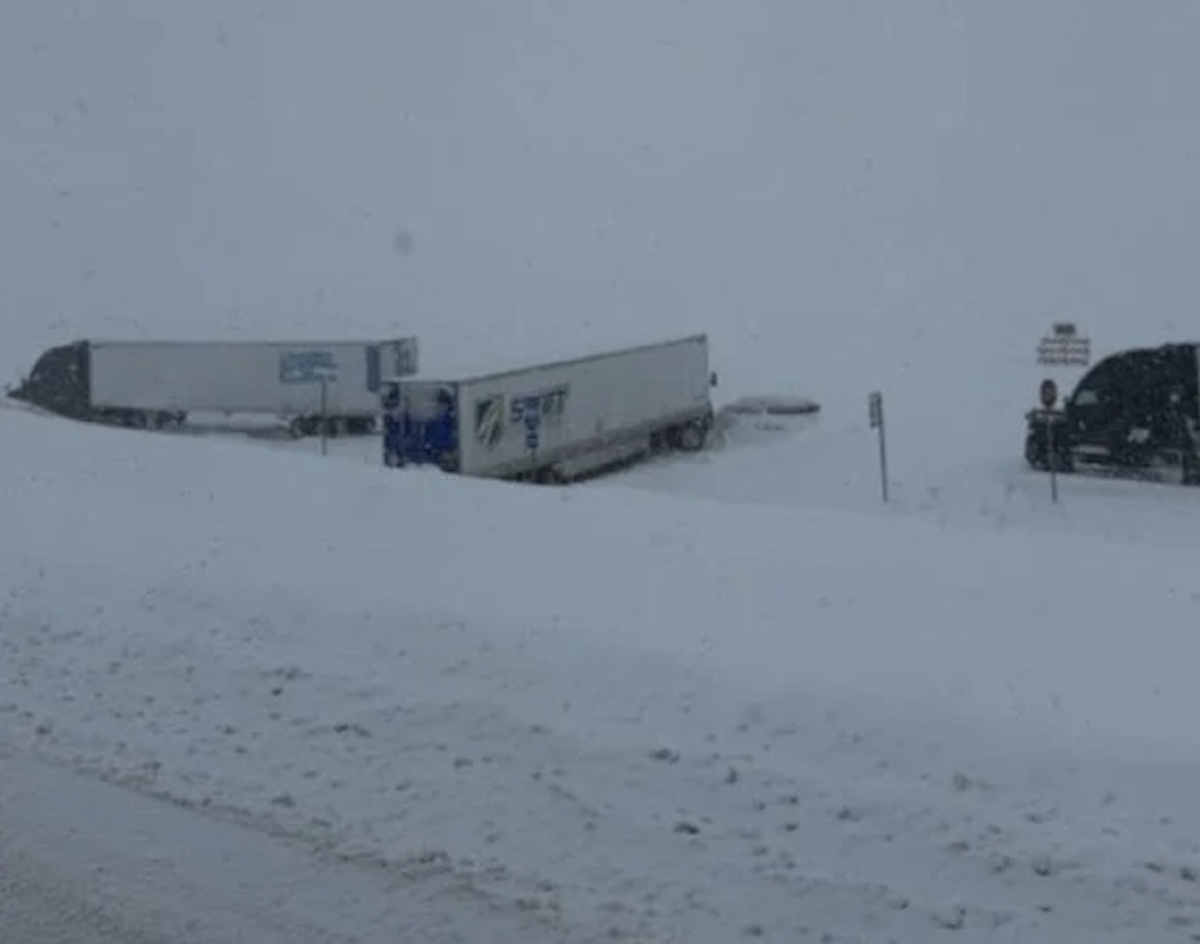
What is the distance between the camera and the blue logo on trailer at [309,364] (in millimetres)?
41688

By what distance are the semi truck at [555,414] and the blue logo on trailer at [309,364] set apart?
8.20 meters

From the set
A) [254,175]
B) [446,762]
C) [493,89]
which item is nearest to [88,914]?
[446,762]

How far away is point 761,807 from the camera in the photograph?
275 inches

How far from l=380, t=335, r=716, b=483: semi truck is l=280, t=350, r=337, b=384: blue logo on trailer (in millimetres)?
8197

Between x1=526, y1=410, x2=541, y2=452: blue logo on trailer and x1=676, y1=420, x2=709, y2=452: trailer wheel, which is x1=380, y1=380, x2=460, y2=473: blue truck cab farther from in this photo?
x1=676, y1=420, x2=709, y2=452: trailer wheel

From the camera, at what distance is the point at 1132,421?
29047 millimetres

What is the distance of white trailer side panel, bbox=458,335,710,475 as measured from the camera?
2967 centimetres

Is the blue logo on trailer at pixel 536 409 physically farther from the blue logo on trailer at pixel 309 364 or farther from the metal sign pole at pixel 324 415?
the blue logo on trailer at pixel 309 364

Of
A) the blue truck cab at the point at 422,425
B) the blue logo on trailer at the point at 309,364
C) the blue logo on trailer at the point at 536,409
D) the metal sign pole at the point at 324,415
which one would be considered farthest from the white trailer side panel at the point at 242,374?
the blue truck cab at the point at 422,425

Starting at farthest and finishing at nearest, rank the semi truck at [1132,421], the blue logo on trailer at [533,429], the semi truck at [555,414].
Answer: the blue logo on trailer at [533,429], the semi truck at [555,414], the semi truck at [1132,421]

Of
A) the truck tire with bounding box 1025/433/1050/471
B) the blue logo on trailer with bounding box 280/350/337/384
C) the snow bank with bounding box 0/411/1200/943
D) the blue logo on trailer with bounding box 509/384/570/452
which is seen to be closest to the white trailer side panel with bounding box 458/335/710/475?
the blue logo on trailer with bounding box 509/384/570/452

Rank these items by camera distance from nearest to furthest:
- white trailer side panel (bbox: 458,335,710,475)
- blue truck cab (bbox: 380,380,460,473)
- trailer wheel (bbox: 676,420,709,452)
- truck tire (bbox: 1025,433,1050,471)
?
blue truck cab (bbox: 380,380,460,473) → white trailer side panel (bbox: 458,335,710,475) → truck tire (bbox: 1025,433,1050,471) → trailer wheel (bbox: 676,420,709,452)

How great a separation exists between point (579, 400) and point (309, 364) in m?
10.6

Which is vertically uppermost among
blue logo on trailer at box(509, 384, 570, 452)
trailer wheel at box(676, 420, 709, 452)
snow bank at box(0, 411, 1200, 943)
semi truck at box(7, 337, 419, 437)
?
semi truck at box(7, 337, 419, 437)
